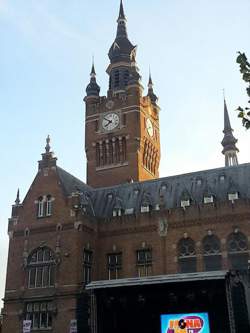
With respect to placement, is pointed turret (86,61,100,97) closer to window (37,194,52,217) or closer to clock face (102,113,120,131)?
clock face (102,113,120,131)

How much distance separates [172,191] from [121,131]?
56.8 feet

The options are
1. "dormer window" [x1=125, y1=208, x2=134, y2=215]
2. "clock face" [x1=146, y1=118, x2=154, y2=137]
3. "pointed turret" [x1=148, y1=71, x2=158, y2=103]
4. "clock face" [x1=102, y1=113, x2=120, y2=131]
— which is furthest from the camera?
"pointed turret" [x1=148, y1=71, x2=158, y2=103]

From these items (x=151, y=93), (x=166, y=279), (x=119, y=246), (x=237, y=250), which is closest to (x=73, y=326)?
(x=119, y=246)

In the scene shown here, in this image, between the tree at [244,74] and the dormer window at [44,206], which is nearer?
the tree at [244,74]

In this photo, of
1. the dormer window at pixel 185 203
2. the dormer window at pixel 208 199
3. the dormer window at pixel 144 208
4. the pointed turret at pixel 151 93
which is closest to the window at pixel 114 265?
the dormer window at pixel 144 208

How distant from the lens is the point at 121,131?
60062 millimetres

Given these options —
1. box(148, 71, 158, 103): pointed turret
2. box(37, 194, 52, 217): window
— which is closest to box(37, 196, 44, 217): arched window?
box(37, 194, 52, 217): window

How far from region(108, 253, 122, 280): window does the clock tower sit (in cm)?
1577

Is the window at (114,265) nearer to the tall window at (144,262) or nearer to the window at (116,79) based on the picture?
the tall window at (144,262)

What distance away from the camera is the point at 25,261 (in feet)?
137

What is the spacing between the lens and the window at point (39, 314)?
39031 mm

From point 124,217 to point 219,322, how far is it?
13.4 metres

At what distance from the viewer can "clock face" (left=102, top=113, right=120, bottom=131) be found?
61041 mm

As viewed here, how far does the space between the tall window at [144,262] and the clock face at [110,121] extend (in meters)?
23.0
